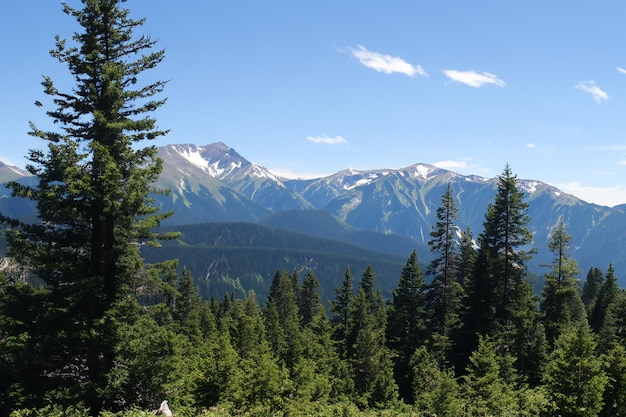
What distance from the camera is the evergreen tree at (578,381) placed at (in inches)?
797

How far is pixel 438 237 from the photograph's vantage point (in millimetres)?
44344

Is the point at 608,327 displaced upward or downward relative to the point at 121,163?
downward

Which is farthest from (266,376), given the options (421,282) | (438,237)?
(421,282)

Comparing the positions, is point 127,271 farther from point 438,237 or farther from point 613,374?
point 438,237

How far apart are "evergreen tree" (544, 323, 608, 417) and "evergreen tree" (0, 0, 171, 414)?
18905 millimetres

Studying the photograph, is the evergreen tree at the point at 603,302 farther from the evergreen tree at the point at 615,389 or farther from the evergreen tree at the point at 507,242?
the evergreen tree at the point at 615,389

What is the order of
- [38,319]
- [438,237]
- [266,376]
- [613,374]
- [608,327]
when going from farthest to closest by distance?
[438,237] → [608,327] → [266,376] → [613,374] → [38,319]

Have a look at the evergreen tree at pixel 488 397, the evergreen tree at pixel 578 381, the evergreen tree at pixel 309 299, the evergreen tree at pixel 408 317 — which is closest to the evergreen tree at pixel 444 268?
the evergreen tree at pixel 408 317

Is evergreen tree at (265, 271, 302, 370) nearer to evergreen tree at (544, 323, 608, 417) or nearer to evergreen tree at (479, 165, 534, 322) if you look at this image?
evergreen tree at (479, 165, 534, 322)

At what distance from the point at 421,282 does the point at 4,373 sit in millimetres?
40415

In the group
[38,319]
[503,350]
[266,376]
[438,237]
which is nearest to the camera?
[38,319]

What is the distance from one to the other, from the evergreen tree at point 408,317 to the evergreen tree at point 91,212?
3544 cm

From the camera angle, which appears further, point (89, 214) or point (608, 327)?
point (608, 327)

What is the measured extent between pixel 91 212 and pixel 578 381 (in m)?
21.8
